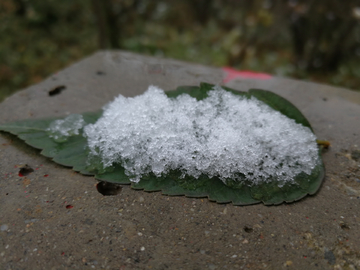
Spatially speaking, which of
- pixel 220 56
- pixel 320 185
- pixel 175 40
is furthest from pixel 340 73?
pixel 320 185

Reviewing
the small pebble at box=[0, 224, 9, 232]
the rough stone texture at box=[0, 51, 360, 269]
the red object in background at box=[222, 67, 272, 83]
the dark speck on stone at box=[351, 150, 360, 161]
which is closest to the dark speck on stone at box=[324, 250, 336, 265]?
the rough stone texture at box=[0, 51, 360, 269]

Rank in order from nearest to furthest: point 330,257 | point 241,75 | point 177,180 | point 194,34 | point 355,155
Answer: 1. point 330,257
2. point 177,180
3. point 355,155
4. point 241,75
5. point 194,34

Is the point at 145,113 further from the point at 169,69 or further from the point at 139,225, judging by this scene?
the point at 169,69

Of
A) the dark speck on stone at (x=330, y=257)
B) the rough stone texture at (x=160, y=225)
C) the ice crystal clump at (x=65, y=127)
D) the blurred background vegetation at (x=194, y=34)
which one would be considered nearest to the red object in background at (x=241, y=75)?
the rough stone texture at (x=160, y=225)

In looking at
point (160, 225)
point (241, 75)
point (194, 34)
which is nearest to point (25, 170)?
point (160, 225)

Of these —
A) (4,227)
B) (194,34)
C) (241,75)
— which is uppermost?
(241,75)

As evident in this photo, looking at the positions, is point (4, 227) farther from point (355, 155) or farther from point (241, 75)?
point (241, 75)
